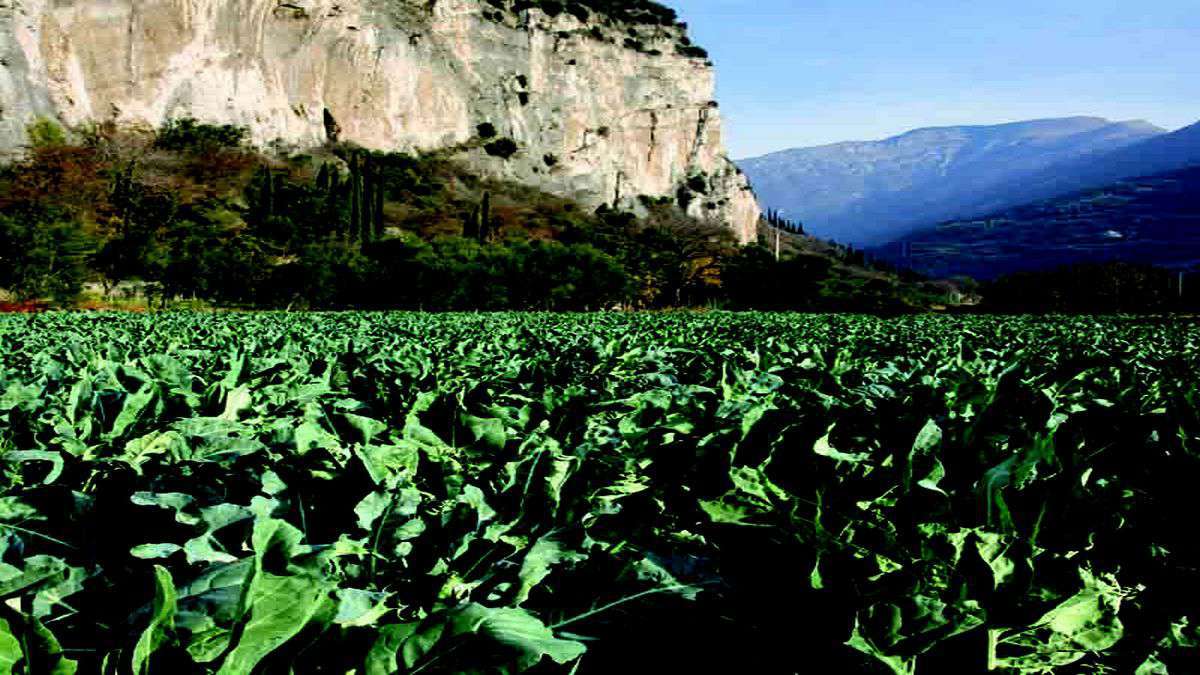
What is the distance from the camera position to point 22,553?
1507mm

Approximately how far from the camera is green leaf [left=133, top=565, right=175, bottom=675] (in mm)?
923

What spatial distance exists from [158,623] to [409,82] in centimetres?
14157

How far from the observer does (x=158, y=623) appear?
98 centimetres

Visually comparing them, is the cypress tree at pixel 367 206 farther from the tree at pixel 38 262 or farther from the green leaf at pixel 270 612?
the green leaf at pixel 270 612

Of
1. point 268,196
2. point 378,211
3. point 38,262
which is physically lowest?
point 38,262

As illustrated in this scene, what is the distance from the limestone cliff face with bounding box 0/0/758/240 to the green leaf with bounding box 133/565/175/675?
11145cm

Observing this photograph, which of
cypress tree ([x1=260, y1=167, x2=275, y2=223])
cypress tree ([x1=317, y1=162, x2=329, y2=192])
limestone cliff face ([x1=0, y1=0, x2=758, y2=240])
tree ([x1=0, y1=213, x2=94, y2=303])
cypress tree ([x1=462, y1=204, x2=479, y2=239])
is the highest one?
limestone cliff face ([x1=0, y1=0, x2=758, y2=240])

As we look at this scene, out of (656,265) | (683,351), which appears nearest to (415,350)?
(683,351)

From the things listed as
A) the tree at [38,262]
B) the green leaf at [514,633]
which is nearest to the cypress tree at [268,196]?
the tree at [38,262]

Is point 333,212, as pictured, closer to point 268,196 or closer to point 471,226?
point 268,196

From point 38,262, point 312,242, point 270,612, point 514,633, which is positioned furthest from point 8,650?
point 312,242

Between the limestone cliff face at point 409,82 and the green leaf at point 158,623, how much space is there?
366ft

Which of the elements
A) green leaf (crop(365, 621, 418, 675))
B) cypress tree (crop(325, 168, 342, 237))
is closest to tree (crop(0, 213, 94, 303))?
cypress tree (crop(325, 168, 342, 237))

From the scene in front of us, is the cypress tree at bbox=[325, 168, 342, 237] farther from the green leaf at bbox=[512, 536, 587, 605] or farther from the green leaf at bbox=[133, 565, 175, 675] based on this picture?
the green leaf at bbox=[133, 565, 175, 675]
